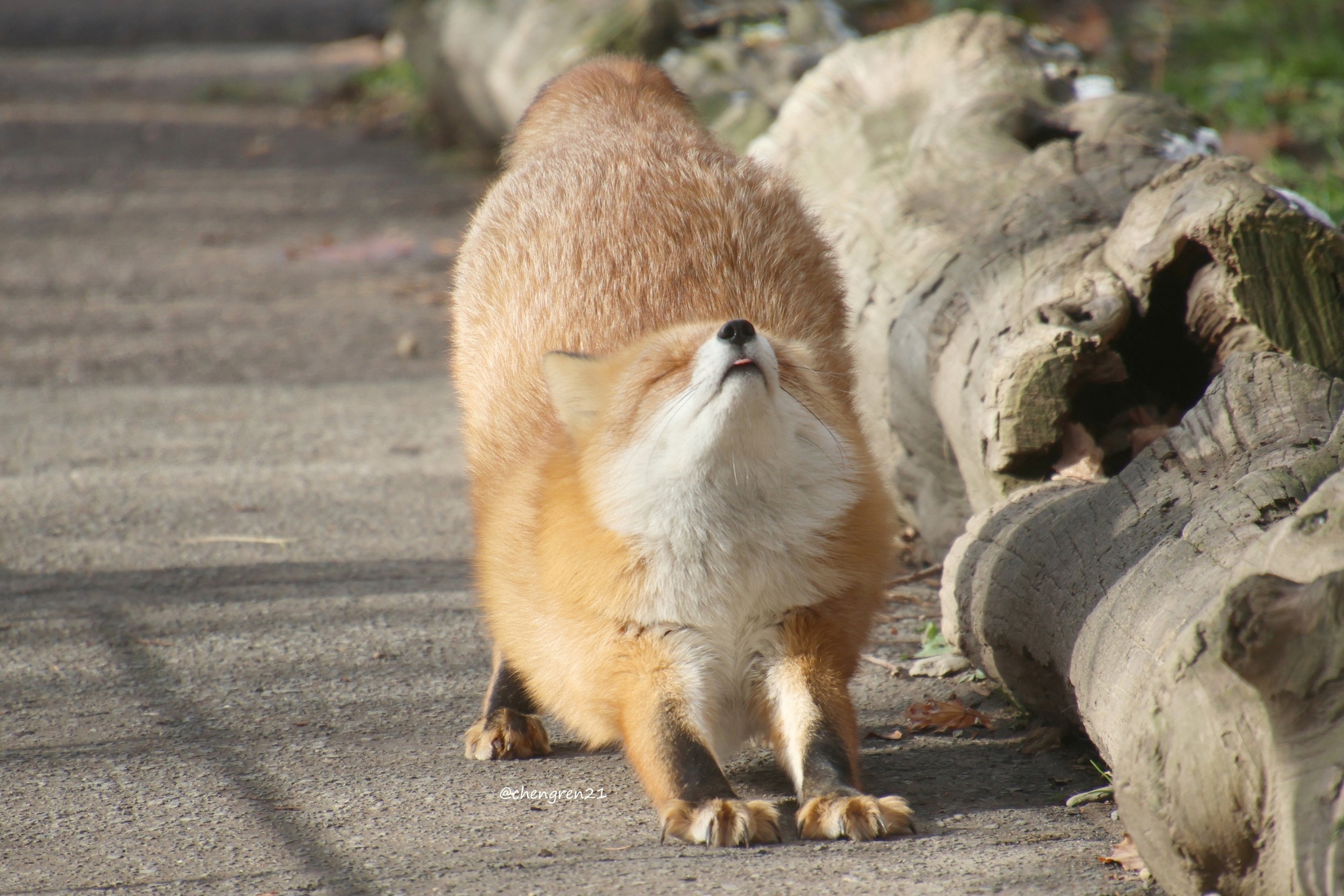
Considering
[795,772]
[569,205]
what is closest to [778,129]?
[569,205]

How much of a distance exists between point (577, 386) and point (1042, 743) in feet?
4.79

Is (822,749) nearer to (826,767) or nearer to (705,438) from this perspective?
(826,767)

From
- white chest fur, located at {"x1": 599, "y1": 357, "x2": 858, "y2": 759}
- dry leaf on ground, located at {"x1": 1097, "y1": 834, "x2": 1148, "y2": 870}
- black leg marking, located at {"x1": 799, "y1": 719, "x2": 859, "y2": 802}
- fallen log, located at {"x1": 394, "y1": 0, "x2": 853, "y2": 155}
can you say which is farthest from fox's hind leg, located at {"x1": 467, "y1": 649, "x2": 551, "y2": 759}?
fallen log, located at {"x1": 394, "y1": 0, "x2": 853, "y2": 155}

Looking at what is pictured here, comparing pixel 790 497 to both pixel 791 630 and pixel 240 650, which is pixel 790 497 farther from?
pixel 240 650

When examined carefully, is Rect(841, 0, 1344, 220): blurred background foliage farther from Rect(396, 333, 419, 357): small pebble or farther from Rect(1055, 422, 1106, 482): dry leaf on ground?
Rect(396, 333, 419, 357): small pebble

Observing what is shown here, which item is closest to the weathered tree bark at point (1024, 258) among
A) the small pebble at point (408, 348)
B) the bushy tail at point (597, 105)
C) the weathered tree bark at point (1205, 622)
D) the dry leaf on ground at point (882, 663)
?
the weathered tree bark at point (1205, 622)

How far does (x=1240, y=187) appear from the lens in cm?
346

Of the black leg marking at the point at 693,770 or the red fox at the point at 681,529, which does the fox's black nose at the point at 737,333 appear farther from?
the black leg marking at the point at 693,770

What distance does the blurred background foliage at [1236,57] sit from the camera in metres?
7.33

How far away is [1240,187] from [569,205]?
1873 millimetres

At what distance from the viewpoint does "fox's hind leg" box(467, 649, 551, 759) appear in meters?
3.23

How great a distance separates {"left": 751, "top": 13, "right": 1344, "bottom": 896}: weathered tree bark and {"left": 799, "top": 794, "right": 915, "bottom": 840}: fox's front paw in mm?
454

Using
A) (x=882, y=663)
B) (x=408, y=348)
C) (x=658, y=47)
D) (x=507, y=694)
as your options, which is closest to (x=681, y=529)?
(x=507, y=694)

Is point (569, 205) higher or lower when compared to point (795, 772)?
higher
